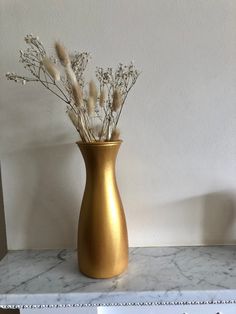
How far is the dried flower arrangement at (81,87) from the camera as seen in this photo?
62cm

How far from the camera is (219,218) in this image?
2.81 ft

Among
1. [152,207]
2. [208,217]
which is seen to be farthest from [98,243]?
[208,217]

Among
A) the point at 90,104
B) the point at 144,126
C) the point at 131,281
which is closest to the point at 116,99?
the point at 90,104

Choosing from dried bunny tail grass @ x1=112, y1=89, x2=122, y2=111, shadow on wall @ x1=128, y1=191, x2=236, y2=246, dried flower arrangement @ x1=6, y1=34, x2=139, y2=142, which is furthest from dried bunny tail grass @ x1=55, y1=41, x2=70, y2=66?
shadow on wall @ x1=128, y1=191, x2=236, y2=246

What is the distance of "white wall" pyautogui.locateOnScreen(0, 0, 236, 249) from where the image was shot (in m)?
0.79

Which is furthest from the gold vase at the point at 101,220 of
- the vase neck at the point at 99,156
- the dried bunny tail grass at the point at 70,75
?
the dried bunny tail grass at the point at 70,75

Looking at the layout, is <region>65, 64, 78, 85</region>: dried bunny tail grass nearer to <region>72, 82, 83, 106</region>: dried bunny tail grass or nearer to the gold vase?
<region>72, 82, 83, 106</region>: dried bunny tail grass

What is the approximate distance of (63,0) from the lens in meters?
0.78

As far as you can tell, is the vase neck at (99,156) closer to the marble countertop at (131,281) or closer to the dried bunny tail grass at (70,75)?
the dried bunny tail grass at (70,75)

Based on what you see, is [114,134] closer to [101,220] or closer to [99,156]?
[99,156]

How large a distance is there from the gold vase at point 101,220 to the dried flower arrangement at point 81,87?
5 cm

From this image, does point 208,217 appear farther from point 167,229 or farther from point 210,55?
point 210,55

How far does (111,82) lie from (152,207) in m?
0.38

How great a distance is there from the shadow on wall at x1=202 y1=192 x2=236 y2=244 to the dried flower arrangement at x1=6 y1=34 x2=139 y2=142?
0.38 meters
